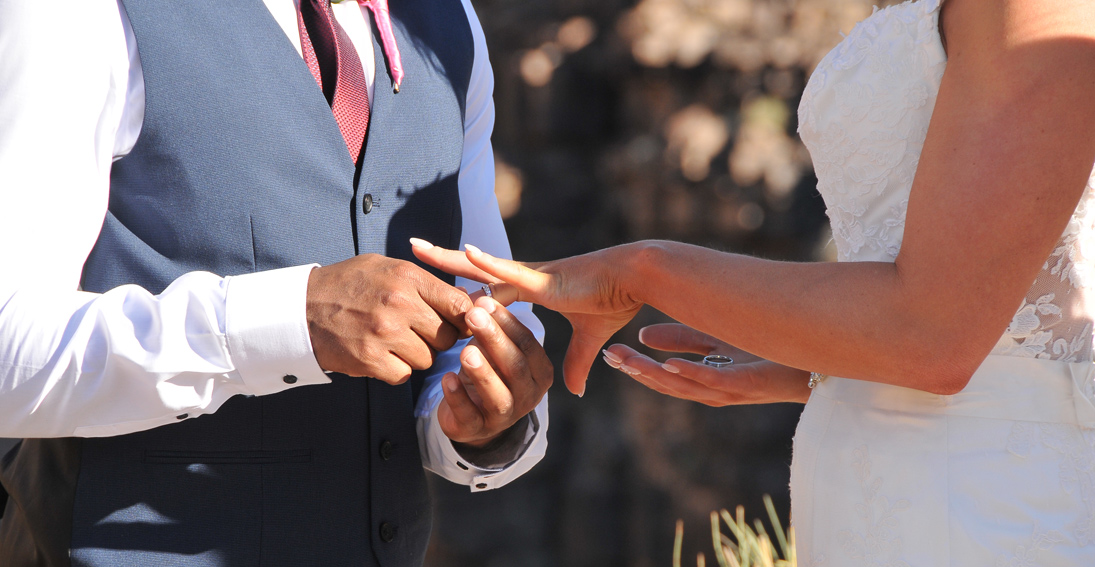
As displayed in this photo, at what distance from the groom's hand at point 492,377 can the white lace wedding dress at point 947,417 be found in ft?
Answer: 1.79

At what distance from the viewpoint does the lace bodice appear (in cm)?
124

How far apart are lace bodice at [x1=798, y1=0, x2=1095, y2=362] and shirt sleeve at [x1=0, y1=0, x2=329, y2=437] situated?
90 centimetres

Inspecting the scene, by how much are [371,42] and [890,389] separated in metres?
1.13

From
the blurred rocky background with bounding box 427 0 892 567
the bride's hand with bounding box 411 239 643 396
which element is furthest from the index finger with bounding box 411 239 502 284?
the blurred rocky background with bounding box 427 0 892 567

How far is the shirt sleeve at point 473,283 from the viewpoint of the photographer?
1.60 metres

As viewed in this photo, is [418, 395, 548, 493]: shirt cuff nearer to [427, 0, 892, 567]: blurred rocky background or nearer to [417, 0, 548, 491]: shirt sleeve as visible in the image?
[417, 0, 548, 491]: shirt sleeve

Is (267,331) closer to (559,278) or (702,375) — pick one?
(559,278)

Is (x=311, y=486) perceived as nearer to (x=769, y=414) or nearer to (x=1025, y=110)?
(x=1025, y=110)

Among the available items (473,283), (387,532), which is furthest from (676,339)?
(387,532)

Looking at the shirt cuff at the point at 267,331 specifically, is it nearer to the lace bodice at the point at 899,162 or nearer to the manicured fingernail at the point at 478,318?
the manicured fingernail at the point at 478,318

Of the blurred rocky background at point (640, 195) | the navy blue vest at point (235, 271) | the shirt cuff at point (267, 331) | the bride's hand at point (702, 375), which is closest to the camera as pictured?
the shirt cuff at point (267, 331)

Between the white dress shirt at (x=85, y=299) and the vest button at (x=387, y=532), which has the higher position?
the white dress shirt at (x=85, y=299)

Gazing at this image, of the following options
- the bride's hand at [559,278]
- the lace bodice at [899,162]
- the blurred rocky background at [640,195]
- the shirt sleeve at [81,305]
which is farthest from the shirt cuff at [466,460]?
the blurred rocky background at [640,195]

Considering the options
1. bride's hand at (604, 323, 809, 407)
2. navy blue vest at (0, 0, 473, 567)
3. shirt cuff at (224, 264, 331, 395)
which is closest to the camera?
shirt cuff at (224, 264, 331, 395)
